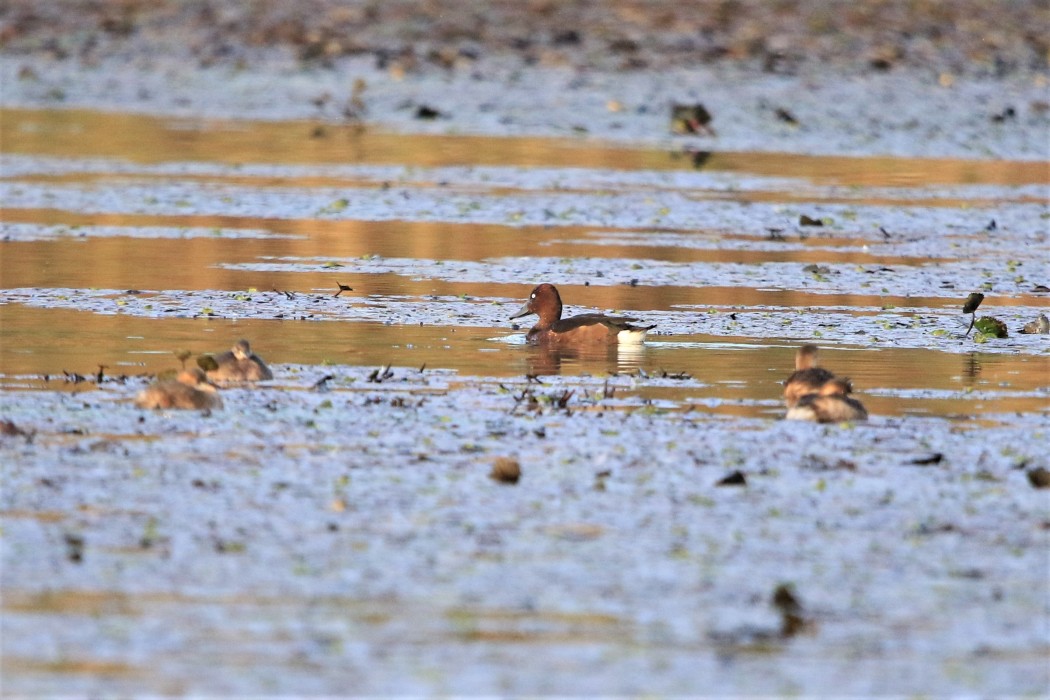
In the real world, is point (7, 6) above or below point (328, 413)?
above

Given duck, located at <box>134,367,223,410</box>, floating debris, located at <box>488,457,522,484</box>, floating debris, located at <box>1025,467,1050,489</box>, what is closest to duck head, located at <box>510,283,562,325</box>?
duck, located at <box>134,367,223,410</box>

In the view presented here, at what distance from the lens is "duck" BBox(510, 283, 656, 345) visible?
10.8m

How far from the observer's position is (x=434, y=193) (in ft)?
57.8

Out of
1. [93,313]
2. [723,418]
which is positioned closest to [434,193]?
[93,313]

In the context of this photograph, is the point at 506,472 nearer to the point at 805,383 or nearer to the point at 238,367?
the point at 805,383

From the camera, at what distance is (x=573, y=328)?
35.9ft

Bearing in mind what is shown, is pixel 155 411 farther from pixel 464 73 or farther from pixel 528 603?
pixel 464 73

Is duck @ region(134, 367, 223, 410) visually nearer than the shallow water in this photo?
No

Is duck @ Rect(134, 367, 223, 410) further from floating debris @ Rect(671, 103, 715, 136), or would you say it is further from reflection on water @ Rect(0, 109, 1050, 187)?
floating debris @ Rect(671, 103, 715, 136)

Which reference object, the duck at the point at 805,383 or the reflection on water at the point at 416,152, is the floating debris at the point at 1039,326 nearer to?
the duck at the point at 805,383

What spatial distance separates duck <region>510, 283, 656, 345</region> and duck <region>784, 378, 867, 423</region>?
2.12 meters

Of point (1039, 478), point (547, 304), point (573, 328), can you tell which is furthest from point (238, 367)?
point (1039, 478)

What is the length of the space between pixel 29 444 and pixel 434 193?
9.85 metres

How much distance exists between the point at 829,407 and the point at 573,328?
8.35ft
